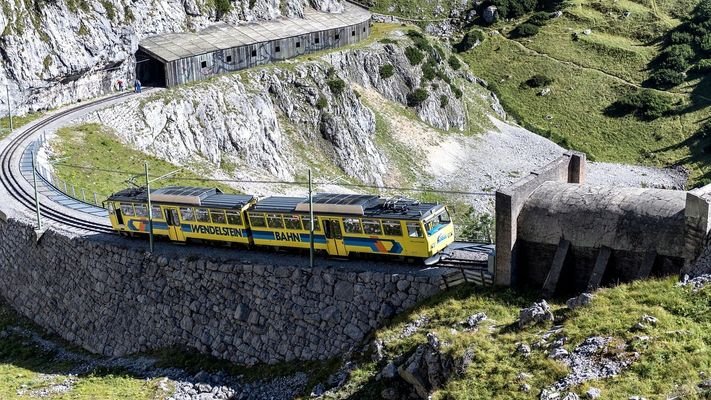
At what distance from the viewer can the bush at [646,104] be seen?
10706 cm

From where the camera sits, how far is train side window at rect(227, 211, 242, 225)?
129ft

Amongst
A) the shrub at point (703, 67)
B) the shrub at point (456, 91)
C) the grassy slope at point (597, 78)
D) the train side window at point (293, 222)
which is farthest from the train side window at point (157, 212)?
the shrub at point (703, 67)

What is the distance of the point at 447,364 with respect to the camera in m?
27.6

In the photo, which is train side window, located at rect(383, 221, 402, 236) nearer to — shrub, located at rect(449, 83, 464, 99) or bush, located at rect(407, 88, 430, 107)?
bush, located at rect(407, 88, 430, 107)

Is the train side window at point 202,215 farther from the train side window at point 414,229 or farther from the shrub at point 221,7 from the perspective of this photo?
the shrub at point 221,7

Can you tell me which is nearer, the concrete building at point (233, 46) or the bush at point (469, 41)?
the concrete building at point (233, 46)

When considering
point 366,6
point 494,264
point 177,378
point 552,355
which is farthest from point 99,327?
point 366,6

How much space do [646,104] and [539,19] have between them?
1160 inches

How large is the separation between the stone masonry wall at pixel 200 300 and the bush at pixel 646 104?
277ft

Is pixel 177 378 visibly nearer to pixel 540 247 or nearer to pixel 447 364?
pixel 447 364

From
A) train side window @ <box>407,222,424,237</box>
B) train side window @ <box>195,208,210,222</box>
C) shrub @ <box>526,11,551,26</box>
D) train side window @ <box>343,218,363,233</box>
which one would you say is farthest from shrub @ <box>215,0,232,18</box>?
train side window @ <box>407,222,424,237</box>

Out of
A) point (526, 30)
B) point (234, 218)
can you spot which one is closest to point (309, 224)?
point (234, 218)

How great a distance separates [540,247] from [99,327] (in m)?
25.1

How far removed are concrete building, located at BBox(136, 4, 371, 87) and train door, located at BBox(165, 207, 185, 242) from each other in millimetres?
42061
